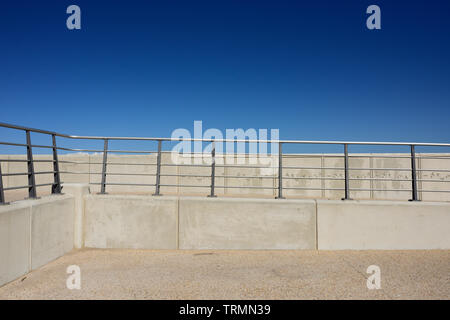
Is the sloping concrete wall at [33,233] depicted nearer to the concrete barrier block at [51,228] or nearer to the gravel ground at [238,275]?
the concrete barrier block at [51,228]

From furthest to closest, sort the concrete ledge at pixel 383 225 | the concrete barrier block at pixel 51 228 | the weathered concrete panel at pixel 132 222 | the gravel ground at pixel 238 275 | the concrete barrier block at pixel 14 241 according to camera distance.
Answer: the weathered concrete panel at pixel 132 222 → the concrete ledge at pixel 383 225 → the concrete barrier block at pixel 51 228 → the concrete barrier block at pixel 14 241 → the gravel ground at pixel 238 275

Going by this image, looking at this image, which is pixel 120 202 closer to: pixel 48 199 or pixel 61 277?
A: pixel 48 199

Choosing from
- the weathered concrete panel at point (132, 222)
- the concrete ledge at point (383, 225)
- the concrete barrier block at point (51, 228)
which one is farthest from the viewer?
the weathered concrete panel at point (132, 222)

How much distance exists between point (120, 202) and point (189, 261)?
1.98 m

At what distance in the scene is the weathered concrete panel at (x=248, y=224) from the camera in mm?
5965

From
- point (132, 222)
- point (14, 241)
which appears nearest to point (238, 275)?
point (132, 222)

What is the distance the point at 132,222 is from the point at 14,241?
7.08 feet

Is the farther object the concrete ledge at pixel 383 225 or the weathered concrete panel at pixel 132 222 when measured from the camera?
the weathered concrete panel at pixel 132 222

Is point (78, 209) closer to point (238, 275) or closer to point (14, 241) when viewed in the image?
point (14, 241)

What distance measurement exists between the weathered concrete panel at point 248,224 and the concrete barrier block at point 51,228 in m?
2.15

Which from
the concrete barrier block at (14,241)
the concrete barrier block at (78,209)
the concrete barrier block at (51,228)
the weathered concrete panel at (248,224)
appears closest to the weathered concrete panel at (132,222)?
the concrete barrier block at (78,209)

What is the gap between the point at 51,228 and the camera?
5266mm

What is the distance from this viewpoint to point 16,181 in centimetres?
1684

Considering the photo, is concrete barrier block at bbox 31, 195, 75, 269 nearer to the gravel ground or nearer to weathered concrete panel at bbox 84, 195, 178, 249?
the gravel ground
